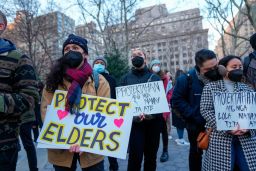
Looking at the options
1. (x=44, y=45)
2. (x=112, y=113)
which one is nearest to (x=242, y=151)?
(x=112, y=113)

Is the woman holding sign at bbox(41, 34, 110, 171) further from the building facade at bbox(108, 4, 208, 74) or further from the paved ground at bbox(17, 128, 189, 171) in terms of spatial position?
the building facade at bbox(108, 4, 208, 74)

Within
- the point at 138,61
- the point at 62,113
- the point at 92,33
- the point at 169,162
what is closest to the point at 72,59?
the point at 62,113

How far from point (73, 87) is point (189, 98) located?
64.6 inches

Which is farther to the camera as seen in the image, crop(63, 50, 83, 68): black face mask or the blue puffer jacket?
the blue puffer jacket

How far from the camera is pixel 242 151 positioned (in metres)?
2.85

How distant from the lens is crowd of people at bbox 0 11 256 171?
7.68 ft

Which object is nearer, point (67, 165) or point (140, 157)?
point (67, 165)

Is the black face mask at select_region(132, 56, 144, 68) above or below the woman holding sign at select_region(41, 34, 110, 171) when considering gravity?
above

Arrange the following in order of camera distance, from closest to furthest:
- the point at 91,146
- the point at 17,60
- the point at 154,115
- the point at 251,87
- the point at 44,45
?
the point at 17,60
the point at 91,146
the point at 251,87
the point at 154,115
the point at 44,45

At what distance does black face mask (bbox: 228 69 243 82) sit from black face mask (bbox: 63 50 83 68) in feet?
5.01

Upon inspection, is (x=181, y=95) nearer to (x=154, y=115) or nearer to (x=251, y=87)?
(x=154, y=115)

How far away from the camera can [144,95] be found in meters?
4.14

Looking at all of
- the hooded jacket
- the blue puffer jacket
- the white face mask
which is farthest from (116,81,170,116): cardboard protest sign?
the hooded jacket

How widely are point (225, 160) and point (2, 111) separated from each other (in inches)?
81.8
